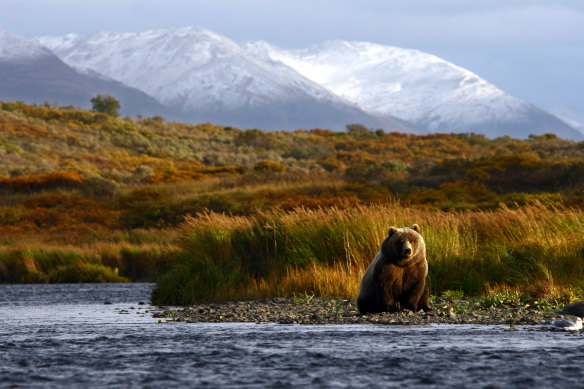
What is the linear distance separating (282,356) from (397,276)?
3049mm

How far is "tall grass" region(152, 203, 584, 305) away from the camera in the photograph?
635 inches

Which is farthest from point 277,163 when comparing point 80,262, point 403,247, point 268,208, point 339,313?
point 403,247

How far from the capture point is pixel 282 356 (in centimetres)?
911

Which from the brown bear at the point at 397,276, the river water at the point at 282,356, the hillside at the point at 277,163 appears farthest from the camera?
the hillside at the point at 277,163

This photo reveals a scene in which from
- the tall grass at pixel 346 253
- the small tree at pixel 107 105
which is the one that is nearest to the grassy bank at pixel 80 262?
the tall grass at pixel 346 253

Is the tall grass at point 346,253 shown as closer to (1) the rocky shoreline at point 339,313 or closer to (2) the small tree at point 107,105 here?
(1) the rocky shoreline at point 339,313

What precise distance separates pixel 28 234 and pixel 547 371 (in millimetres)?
31361

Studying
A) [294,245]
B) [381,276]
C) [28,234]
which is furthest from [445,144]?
[381,276]

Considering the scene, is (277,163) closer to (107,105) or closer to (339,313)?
(107,105)

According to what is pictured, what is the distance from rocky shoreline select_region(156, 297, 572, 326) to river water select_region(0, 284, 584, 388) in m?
0.50

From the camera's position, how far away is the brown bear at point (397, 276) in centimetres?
1128

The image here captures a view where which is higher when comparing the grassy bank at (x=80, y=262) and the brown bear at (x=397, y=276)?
the brown bear at (x=397, y=276)

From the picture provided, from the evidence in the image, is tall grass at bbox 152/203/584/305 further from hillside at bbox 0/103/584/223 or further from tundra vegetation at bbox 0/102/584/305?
hillside at bbox 0/103/584/223

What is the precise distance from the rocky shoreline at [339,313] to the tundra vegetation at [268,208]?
952mm
